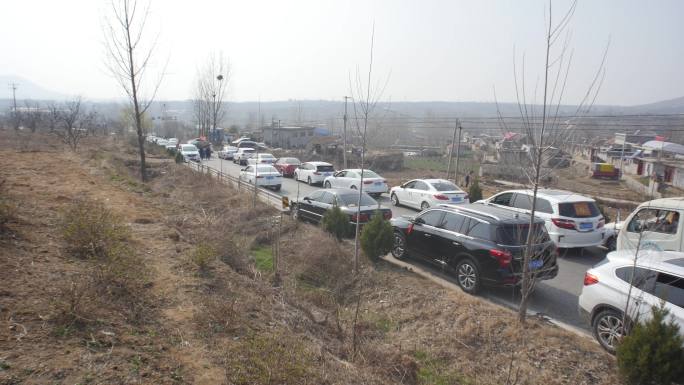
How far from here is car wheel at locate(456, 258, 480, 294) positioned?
8352 millimetres

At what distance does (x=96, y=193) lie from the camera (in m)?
13.4

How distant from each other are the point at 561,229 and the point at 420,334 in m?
6.19

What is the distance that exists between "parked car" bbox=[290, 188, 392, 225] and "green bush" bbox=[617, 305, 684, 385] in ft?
25.2

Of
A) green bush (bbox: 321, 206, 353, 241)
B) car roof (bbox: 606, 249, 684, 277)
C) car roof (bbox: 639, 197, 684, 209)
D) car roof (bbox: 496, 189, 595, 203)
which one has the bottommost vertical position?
green bush (bbox: 321, 206, 353, 241)

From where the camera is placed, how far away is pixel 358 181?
2102cm

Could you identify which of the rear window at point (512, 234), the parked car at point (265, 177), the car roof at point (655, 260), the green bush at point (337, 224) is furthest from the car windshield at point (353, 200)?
the parked car at point (265, 177)

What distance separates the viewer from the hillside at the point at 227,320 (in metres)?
4.45

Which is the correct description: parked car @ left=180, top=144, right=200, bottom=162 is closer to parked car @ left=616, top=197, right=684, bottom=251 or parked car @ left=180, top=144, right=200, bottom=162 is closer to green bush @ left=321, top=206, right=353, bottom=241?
green bush @ left=321, top=206, right=353, bottom=241

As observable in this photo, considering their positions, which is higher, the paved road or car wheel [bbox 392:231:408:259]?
car wheel [bbox 392:231:408:259]

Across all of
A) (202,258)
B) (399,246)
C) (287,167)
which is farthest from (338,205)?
(287,167)

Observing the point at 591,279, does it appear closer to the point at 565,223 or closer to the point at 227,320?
the point at 565,223

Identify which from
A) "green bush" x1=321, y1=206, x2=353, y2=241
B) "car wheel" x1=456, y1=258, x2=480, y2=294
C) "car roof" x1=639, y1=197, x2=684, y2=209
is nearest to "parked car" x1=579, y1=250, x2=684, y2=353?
"car wheel" x1=456, y1=258, x2=480, y2=294

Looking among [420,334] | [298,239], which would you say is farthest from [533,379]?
[298,239]

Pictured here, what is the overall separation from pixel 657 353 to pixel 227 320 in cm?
524
